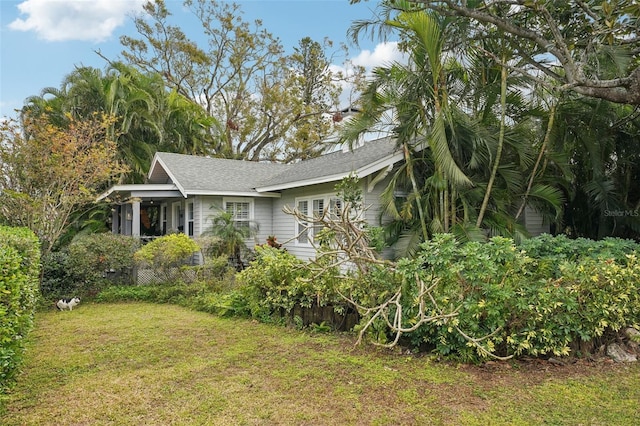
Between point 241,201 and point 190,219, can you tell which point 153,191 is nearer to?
point 190,219

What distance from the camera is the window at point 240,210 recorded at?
14.1m

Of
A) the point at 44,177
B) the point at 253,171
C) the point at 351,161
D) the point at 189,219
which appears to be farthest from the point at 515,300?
the point at 253,171

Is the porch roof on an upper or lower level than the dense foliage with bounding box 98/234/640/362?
upper

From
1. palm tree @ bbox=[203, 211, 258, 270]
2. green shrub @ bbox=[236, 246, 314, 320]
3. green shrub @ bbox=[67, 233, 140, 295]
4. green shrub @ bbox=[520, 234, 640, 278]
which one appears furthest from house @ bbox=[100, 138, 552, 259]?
green shrub @ bbox=[520, 234, 640, 278]

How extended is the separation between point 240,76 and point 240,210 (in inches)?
629

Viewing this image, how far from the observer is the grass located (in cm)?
365

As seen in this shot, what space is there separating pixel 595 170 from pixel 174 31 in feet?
83.8

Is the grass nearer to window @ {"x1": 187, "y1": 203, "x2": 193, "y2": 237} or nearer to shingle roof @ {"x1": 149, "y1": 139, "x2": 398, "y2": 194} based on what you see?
shingle roof @ {"x1": 149, "y1": 139, "x2": 398, "y2": 194}

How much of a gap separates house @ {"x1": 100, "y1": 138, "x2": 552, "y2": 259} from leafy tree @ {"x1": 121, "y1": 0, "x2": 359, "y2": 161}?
1071 centimetres

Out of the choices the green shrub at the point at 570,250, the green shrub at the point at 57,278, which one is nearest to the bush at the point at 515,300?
the green shrub at the point at 570,250

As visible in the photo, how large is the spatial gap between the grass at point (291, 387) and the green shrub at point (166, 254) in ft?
13.7

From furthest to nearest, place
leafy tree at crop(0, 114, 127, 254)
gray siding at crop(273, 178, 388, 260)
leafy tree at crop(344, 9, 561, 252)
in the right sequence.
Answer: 1. gray siding at crop(273, 178, 388, 260)
2. leafy tree at crop(0, 114, 127, 254)
3. leafy tree at crop(344, 9, 561, 252)

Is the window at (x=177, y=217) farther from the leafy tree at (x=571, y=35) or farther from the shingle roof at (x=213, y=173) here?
the leafy tree at (x=571, y=35)

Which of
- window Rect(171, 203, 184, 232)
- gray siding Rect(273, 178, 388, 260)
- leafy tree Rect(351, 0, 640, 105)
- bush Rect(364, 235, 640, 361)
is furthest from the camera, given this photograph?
window Rect(171, 203, 184, 232)
